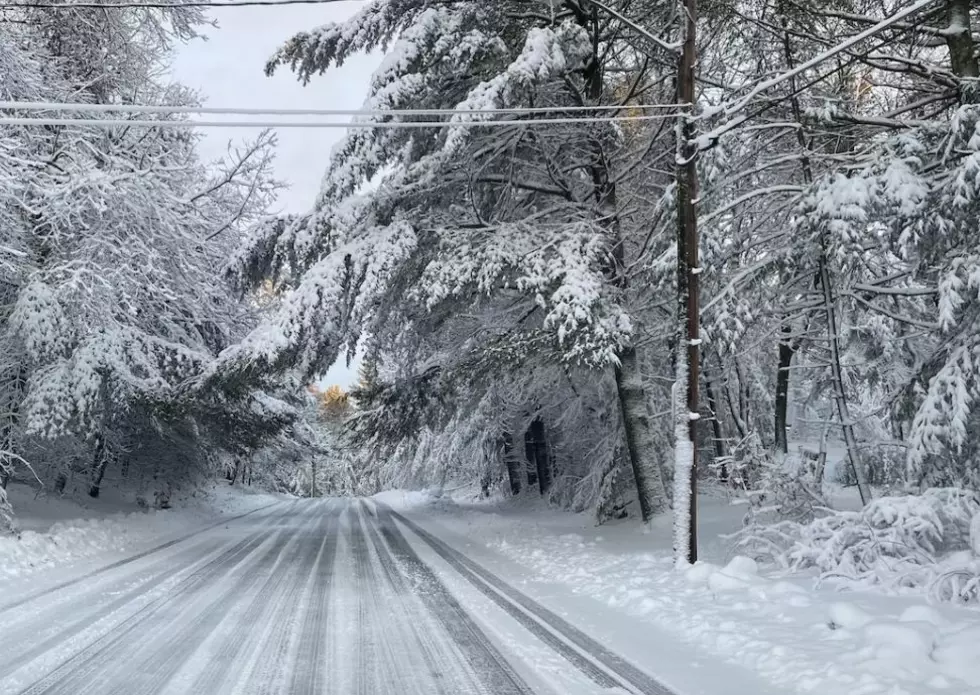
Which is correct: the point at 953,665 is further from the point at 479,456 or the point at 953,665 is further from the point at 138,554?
the point at 479,456

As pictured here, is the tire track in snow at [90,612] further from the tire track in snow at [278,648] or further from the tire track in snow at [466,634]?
the tire track in snow at [466,634]

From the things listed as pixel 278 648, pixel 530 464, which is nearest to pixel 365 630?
pixel 278 648

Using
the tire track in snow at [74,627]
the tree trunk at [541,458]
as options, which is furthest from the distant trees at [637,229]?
the tree trunk at [541,458]

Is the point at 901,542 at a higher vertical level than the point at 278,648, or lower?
higher

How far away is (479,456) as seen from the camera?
83.4 feet

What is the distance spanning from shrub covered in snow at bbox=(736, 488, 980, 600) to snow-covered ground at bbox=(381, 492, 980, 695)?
1.11ft

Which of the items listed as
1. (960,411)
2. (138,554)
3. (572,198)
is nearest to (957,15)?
(960,411)

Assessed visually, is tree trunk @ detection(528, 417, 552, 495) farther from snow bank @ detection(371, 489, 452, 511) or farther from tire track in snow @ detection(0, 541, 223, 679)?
tire track in snow @ detection(0, 541, 223, 679)

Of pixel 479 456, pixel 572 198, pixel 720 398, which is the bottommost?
pixel 479 456

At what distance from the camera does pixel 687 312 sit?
989 cm

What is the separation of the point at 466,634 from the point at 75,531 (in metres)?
10.4

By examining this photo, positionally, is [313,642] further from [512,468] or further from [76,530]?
[512,468]

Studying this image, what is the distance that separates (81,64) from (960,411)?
1824 centimetres

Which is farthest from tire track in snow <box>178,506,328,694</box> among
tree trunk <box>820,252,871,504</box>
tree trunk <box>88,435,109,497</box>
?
tree trunk <box>88,435,109,497</box>
